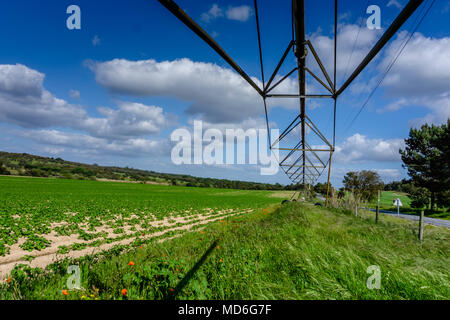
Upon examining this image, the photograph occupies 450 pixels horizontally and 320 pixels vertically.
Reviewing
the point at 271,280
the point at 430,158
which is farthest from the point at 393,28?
the point at 430,158

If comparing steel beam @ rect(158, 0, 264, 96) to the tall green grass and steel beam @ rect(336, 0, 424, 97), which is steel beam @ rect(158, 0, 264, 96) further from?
the tall green grass

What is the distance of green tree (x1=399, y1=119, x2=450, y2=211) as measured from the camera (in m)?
33.2

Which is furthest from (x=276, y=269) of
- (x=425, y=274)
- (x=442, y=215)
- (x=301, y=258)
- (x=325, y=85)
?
(x=442, y=215)

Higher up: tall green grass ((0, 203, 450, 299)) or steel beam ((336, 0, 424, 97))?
steel beam ((336, 0, 424, 97))

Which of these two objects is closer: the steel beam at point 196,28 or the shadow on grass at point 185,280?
the steel beam at point 196,28

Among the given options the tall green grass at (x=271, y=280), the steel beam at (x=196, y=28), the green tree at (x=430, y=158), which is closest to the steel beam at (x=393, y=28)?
the steel beam at (x=196, y=28)

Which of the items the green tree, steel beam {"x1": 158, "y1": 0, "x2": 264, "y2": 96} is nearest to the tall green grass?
steel beam {"x1": 158, "y1": 0, "x2": 264, "y2": 96}

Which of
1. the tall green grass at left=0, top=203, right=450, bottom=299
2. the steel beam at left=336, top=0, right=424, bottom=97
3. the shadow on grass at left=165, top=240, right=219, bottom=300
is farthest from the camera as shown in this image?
the shadow on grass at left=165, top=240, right=219, bottom=300

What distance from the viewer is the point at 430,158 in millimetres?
35312

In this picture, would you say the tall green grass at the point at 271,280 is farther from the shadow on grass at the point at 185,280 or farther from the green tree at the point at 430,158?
the green tree at the point at 430,158

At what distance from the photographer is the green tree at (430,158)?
33.2 meters

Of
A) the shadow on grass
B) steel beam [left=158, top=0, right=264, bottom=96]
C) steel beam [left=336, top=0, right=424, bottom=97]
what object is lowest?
the shadow on grass

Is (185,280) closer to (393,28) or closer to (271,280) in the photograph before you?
(271,280)
